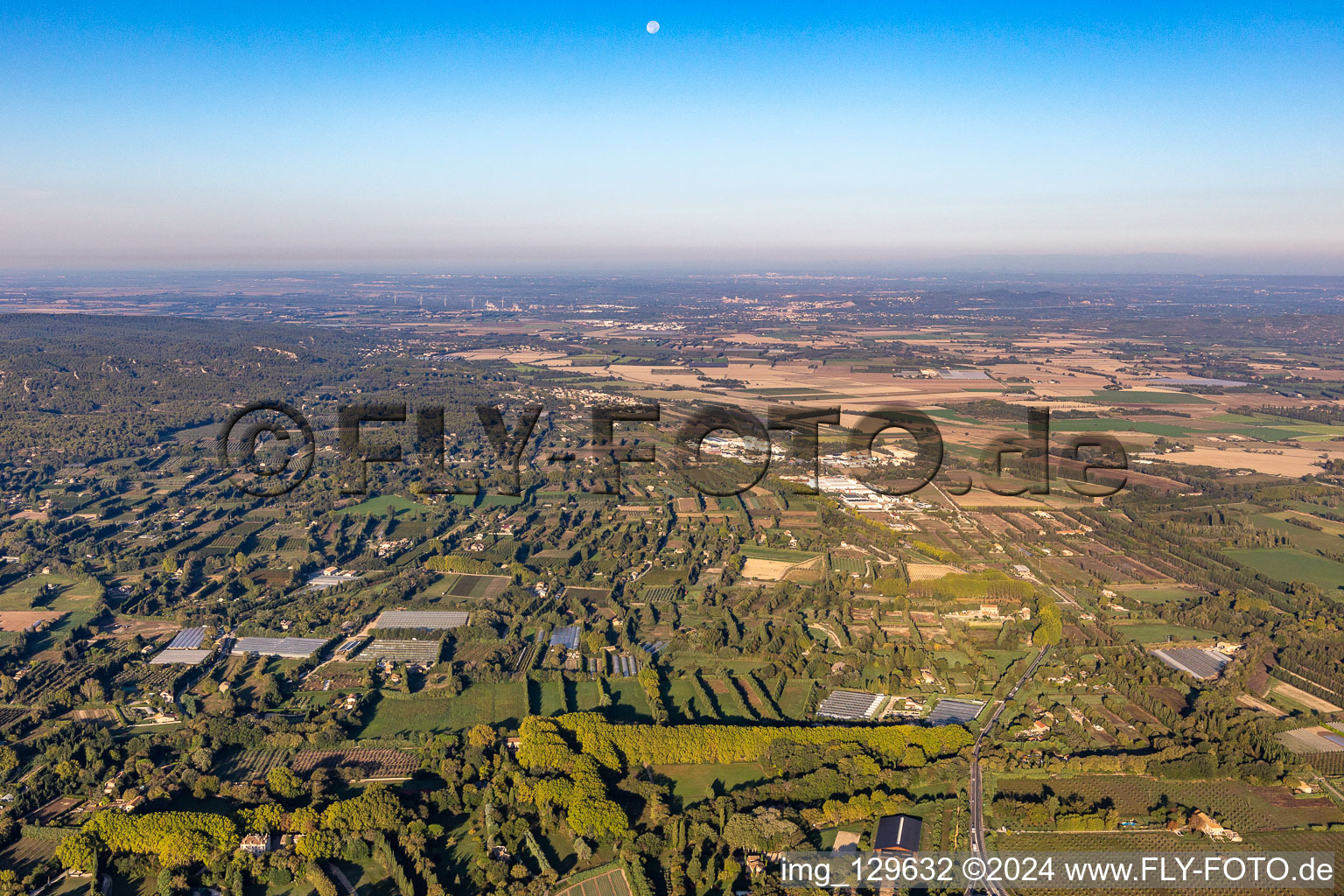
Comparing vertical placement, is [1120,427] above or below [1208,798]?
above

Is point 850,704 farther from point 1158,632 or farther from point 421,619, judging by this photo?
point 421,619

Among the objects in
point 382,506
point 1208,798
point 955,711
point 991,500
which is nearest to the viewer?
point 1208,798

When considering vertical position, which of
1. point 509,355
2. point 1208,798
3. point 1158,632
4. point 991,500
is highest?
point 509,355

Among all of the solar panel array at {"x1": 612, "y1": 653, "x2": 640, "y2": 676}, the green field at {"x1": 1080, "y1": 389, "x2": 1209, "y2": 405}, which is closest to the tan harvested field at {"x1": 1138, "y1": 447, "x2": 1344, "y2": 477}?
the green field at {"x1": 1080, "y1": 389, "x2": 1209, "y2": 405}

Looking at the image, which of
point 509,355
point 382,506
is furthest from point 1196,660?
point 509,355

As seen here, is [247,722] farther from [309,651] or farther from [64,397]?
[64,397]

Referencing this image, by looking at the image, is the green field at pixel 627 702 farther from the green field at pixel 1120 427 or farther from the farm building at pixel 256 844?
the green field at pixel 1120 427

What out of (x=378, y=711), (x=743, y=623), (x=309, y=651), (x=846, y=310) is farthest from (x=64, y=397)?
(x=846, y=310)
